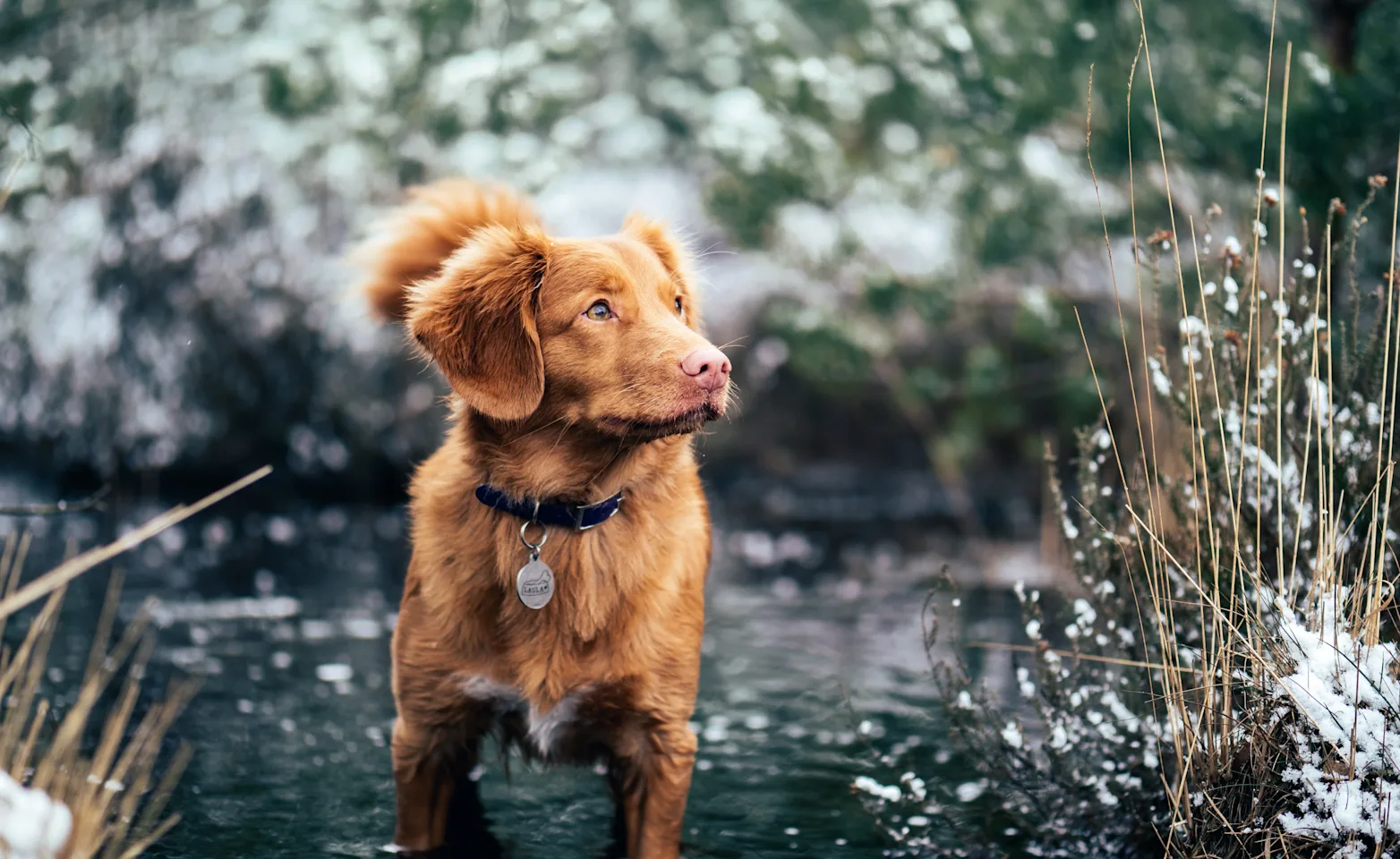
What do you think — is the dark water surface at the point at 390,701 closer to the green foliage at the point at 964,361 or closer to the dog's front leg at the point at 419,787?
the dog's front leg at the point at 419,787

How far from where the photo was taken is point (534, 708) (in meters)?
2.93

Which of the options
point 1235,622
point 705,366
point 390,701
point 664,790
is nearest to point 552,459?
point 705,366

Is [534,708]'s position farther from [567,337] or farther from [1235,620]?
[1235,620]

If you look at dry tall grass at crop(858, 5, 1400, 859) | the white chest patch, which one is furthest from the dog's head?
dry tall grass at crop(858, 5, 1400, 859)

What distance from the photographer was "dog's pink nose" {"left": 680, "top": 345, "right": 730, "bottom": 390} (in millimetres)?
2621

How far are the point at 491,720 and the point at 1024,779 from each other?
1438mm

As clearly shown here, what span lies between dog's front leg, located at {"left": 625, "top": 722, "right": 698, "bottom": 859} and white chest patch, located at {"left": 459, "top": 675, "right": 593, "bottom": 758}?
0.21 m

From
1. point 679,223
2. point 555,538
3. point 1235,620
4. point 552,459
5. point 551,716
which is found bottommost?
point 551,716

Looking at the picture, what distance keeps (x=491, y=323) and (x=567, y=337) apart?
0.56 ft

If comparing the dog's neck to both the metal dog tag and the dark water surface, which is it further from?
the dark water surface

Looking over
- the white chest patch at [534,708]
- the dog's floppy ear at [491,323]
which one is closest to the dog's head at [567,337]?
the dog's floppy ear at [491,323]

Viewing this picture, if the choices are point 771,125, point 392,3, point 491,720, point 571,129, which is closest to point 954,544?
point 771,125

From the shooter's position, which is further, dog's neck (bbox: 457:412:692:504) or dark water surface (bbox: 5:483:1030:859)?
dark water surface (bbox: 5:483:1030:859)

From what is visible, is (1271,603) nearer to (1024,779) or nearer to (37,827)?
(1024,779)
